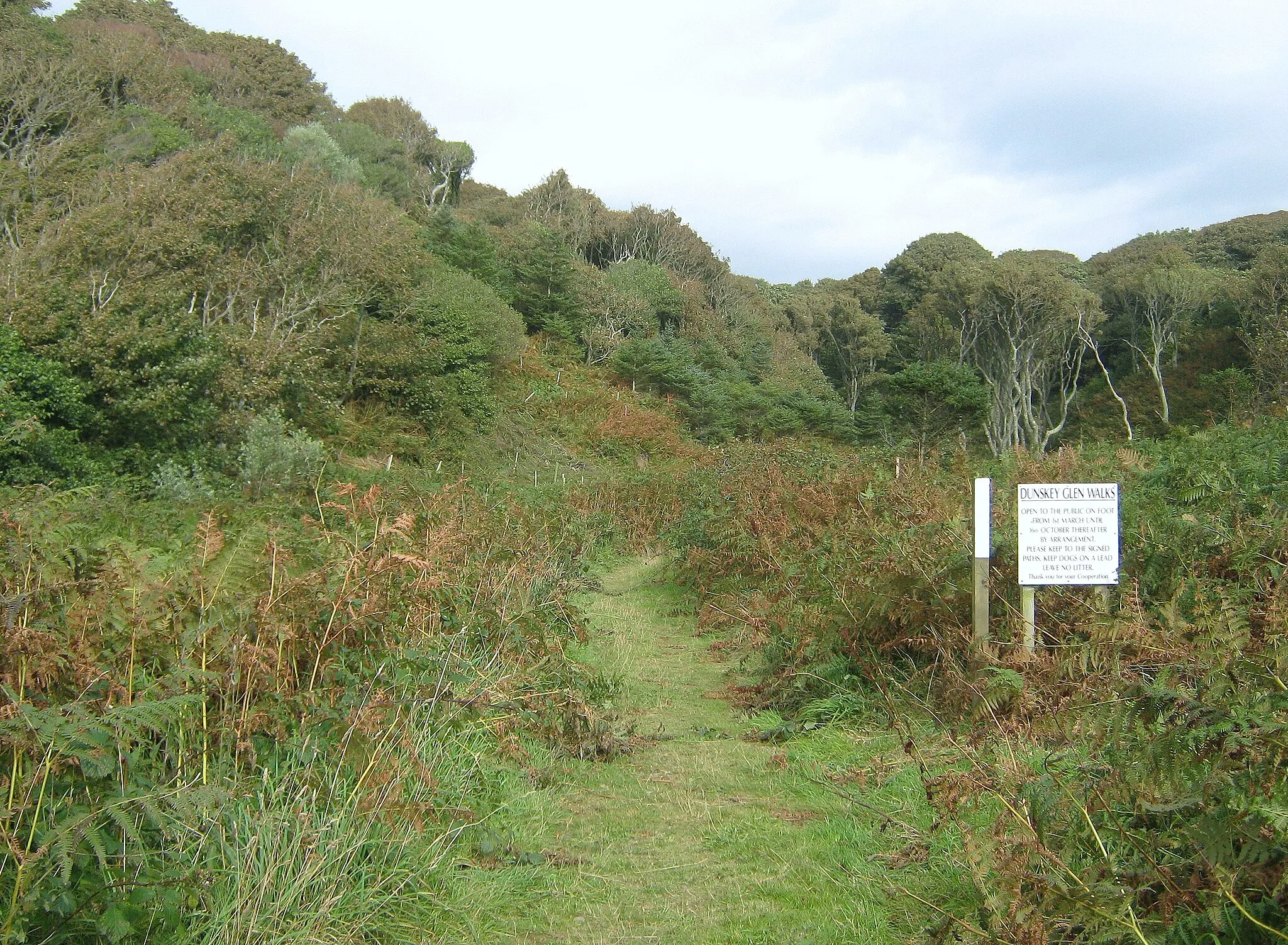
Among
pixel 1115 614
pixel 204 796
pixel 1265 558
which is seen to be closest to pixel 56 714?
pixel 204 796

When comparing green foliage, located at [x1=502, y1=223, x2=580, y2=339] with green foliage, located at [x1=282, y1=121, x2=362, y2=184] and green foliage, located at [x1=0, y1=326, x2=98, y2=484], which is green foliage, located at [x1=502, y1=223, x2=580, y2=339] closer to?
green foliage, located at [x1=282, y1=121, x2=362, y2=184]

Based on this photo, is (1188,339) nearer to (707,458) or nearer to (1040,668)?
(707,458)

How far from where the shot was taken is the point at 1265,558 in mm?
5836

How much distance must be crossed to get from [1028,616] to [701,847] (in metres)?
2.57

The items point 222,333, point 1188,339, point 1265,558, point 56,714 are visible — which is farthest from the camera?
point 1188,339

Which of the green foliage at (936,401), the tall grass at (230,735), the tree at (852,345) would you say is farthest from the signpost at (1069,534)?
the tree at (852,345)

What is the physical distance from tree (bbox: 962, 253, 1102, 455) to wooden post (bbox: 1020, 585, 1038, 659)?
131 feet

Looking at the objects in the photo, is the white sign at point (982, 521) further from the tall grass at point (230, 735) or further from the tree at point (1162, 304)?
the tree at point (1162, 304)

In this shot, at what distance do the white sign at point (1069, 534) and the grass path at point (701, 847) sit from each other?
1406mm

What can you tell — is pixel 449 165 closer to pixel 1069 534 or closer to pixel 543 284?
pixel 543 284

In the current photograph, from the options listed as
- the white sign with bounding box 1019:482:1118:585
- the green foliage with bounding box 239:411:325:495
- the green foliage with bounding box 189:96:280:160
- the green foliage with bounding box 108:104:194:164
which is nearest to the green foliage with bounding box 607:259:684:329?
the green foliage with bounding box 189:96:280:160

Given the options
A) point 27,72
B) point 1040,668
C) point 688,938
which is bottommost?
point 688,938

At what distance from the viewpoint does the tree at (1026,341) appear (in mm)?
45312

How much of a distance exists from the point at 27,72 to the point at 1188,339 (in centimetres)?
4513
